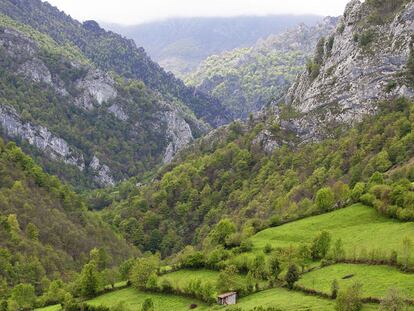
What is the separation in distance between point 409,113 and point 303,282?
110 metres

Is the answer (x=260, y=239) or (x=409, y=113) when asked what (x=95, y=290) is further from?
(x=409, y=113)

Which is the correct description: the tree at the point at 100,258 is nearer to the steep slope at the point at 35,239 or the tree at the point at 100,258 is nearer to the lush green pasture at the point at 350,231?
the steep slope at the point at 35,239

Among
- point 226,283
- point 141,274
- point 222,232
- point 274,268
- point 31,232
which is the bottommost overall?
point 226,283

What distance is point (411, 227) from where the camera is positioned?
107 m

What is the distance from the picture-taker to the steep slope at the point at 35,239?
506ft

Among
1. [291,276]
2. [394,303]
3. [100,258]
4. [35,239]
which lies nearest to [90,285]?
[100,258]

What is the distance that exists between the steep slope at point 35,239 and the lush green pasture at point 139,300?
32415mm

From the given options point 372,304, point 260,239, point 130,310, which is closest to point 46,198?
point 260,239

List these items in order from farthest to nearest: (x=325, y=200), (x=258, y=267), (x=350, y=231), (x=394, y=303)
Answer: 1. (x=325, y=200)
2. (x=350, y=231)
3. (x=258, y=267)
4. (x=394, y=303)

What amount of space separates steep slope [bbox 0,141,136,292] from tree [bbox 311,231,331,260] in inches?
2785

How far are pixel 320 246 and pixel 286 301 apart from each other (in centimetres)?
2301

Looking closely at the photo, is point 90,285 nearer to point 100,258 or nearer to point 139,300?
point 139,300

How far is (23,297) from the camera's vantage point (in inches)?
5079

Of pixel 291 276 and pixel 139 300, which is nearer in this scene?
pixel 291 276
